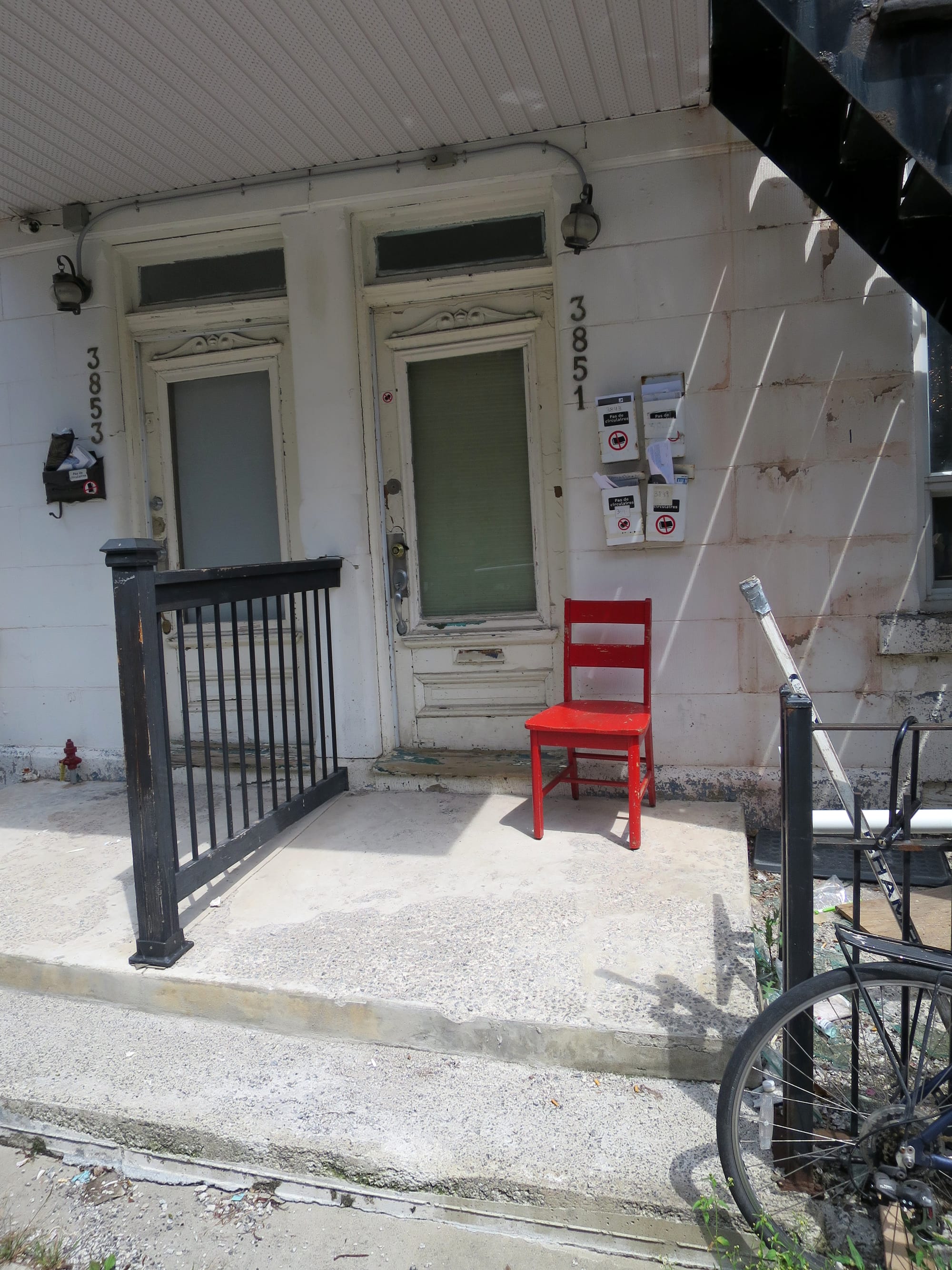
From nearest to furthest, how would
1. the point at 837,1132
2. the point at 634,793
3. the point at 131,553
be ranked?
the point at 837,1132 < the point at 131,553 < the point at 634,793

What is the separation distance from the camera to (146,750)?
2641 millimetres

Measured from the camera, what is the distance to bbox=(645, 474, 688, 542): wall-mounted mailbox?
12.6 ft

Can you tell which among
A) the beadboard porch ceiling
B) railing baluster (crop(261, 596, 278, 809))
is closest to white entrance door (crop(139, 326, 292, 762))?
the beadboard porch ceiling

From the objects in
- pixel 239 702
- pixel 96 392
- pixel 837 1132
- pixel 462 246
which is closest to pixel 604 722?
pixel 239 702

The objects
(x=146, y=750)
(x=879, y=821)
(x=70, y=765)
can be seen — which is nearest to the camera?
(x=879, y=821)

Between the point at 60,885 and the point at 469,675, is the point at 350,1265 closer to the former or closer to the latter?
the point at 60,885

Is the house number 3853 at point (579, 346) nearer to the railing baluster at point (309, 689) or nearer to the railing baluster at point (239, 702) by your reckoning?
the railing baluster at point (309, 689)

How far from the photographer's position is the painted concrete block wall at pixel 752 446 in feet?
11.9

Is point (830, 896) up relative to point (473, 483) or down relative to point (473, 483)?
down

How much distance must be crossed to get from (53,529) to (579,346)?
121 inches

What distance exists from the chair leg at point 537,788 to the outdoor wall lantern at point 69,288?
3443 mm

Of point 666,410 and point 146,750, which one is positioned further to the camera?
point 666,410

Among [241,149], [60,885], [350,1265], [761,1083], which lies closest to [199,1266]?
[350,1265]

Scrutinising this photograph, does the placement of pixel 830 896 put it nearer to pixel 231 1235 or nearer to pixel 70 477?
pixel 231 1235
